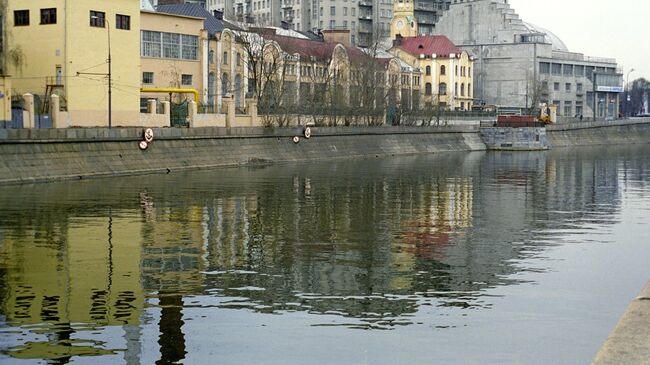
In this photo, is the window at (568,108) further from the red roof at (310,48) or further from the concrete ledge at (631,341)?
the concrete ledge at (631,341)

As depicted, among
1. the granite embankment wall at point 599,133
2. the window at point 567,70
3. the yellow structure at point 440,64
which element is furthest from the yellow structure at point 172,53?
the window at point 567,70

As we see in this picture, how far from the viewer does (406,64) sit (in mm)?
158250

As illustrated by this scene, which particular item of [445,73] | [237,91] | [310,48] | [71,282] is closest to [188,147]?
[237,91]

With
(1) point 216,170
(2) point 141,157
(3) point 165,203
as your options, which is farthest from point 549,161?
(3) point 165,203

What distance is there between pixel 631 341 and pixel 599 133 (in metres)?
147

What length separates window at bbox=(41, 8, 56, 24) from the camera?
76125 mm

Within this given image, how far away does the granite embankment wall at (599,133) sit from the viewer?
142750 millimetres

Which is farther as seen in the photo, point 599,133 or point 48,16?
point 599,133

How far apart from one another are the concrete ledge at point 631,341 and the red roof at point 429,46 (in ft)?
482

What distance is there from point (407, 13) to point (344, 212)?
144 m

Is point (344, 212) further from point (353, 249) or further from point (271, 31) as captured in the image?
point (271, 31)

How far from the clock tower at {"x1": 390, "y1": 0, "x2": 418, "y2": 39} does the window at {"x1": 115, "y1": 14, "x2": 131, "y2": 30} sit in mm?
103551

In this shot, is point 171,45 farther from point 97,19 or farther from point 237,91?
point 97,19

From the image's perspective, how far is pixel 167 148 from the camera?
235ft
